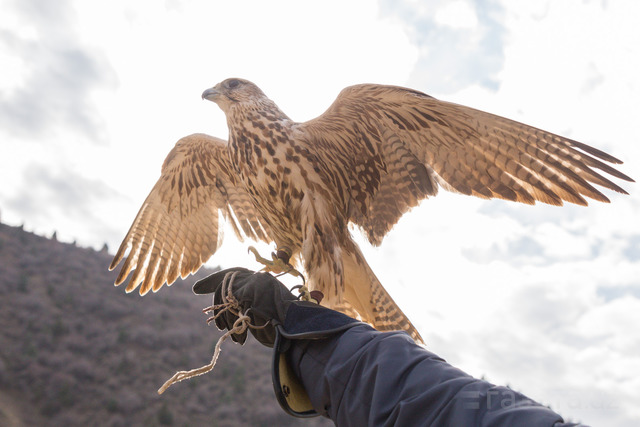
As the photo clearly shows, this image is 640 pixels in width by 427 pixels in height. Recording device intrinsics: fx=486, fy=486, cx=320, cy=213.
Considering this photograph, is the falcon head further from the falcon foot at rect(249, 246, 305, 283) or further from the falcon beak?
the falcon foot at rect(249, 246, 305, 283)

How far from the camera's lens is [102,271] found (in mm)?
29625

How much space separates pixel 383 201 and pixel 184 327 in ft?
89.9

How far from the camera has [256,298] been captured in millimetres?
2064

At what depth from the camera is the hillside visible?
2164 cm

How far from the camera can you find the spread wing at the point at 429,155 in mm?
2609

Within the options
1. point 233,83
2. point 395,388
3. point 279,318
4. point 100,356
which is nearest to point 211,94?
point 233,83

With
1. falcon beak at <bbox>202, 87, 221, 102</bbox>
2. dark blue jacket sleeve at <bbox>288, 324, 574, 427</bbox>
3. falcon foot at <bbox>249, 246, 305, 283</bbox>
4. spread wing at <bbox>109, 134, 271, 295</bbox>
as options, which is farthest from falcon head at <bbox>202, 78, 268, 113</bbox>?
dark blue jacket sleeve at <bbox>288, 324, 574, 427</bbox>

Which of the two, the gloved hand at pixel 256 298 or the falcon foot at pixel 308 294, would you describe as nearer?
the gloved hand at pixel 256 298

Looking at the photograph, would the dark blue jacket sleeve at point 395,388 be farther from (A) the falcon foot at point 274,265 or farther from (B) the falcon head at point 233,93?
(B) the falcon head at point 233,93

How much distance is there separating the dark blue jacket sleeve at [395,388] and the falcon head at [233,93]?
1.85m

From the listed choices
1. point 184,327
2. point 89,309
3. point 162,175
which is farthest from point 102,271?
point 162,175

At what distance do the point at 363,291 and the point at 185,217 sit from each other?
1514 mm

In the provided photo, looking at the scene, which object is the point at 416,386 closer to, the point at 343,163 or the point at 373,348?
the point at 373,348

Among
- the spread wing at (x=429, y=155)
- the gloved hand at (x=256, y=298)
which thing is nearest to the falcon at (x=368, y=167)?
the spread wing at (x=429, y=155)
